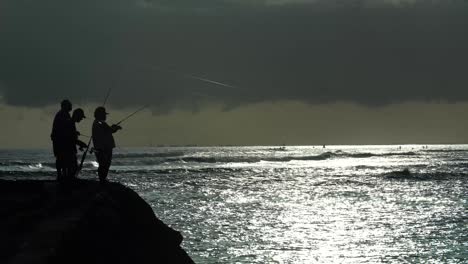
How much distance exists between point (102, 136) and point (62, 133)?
0.77 m

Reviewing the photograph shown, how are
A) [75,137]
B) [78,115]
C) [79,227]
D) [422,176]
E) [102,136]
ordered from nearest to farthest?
[79,227]
[75,137]
[102,136]
[78,115]
[422,176]

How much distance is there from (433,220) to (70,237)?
20.6 meters

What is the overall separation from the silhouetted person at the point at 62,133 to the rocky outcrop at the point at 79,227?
0.70m

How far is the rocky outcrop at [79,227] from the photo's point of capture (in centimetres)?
825

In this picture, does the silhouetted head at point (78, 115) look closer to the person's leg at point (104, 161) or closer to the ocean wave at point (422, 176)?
the person's leg at point (104, 161)

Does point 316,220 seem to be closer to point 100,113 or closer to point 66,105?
point 100,113

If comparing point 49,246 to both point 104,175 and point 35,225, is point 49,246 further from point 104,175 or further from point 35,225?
point 104,175

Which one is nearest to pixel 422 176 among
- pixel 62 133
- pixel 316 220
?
pixel 316 220

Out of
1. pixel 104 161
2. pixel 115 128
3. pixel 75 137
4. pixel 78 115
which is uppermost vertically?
pixel 78 115

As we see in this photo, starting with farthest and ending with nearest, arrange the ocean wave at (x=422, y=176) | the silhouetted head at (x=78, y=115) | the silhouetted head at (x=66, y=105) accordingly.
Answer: the ocean wave at (x=422, y=176)
the silhouetted head at (x=78, y=115)
the silhouetted head at (x=66, y=105)

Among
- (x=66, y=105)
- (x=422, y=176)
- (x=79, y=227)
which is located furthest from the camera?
(x=422, y=176)

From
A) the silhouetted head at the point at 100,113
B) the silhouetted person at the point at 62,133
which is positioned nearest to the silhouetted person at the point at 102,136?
the silhouetted head at the point at 100,113

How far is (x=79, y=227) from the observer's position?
932cm

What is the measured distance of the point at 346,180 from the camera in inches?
2095
